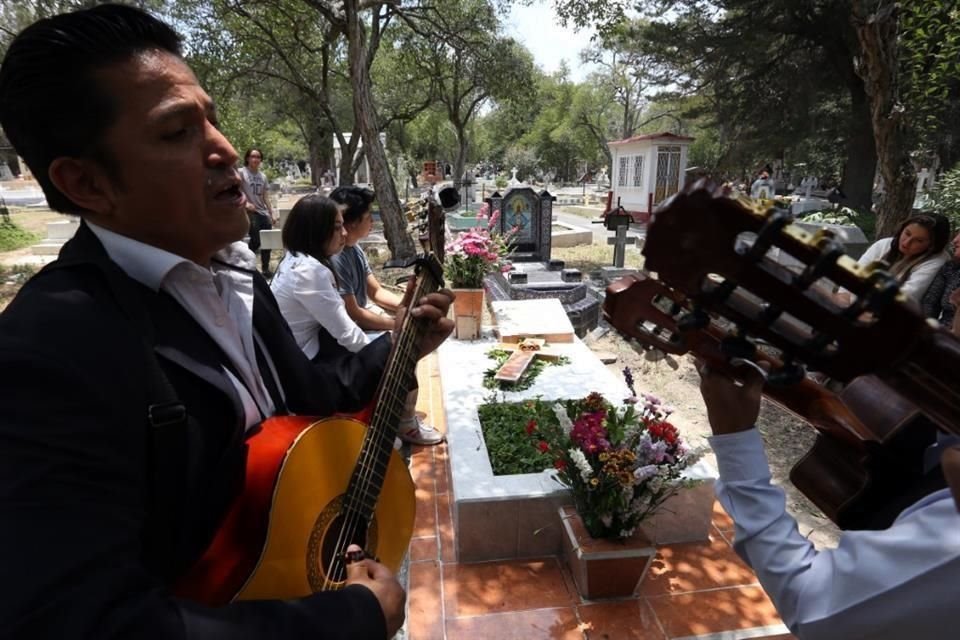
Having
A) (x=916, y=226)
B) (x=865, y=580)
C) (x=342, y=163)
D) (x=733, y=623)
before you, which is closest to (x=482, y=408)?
(x=733, y=623)

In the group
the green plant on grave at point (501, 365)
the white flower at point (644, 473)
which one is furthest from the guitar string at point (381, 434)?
the green plant on grave at point (501, 365)

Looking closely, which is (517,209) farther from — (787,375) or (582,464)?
(787,375)

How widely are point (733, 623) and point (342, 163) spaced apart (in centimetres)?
1762

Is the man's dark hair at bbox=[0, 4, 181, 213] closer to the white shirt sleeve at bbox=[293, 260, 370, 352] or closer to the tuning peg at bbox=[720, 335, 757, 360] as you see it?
the tuning peg at bbox=[720, 335, 757, 360]

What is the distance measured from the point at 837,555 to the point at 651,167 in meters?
19.9

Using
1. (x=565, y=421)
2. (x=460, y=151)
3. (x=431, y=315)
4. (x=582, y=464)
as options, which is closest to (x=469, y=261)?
(x=565, y=421)

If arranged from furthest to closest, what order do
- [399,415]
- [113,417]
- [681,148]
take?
[681,148]
[399,415]
[113,417]

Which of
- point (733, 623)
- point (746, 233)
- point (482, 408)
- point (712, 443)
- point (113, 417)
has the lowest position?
point (733, 623)

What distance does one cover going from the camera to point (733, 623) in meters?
2.51

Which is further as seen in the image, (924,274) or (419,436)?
(924,274)

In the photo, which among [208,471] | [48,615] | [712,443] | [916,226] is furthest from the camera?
[916,226]

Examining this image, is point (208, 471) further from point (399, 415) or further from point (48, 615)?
point (399, 415)

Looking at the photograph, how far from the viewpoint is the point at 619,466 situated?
95.8 inches

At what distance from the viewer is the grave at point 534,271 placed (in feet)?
26.4
